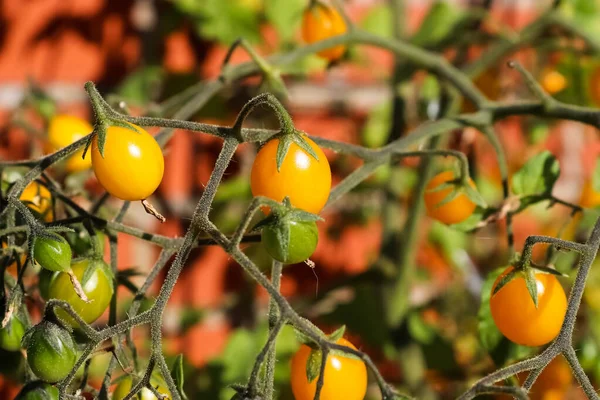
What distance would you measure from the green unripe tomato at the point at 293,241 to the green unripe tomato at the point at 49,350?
123 millimetres

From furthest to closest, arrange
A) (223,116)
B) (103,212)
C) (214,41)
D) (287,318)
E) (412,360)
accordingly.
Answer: (214,41) < (223,116) < (412,360) < (103,212) < (287,318)

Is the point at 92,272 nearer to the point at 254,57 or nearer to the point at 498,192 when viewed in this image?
the point at 254,57

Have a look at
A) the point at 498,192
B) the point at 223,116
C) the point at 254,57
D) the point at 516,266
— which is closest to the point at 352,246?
the point at 498,192

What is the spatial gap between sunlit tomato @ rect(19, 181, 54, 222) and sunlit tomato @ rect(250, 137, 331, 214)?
177mm

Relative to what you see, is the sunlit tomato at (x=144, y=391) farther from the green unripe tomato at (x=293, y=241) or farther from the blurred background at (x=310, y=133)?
the blurred background at (x=310, y=133)

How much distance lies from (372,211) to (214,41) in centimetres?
42

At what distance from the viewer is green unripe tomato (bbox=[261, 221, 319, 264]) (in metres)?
0.37

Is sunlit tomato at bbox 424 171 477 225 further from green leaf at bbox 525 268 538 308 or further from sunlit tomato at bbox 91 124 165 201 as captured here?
sunlit tomato at bbox 91 124 165 201

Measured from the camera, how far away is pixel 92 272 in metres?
0.44

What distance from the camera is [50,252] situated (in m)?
0.39

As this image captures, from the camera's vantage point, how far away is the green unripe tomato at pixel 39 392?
43 cm

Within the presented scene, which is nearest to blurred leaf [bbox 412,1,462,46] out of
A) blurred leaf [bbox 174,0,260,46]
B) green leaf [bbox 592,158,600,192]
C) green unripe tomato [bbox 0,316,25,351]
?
blurred leaf [bbox 174,0,260,46]

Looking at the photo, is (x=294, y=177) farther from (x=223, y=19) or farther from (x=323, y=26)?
(x=223, y=19)

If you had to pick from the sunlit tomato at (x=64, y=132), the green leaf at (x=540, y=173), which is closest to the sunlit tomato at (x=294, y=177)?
the green leaf at (x=540, y=173)
